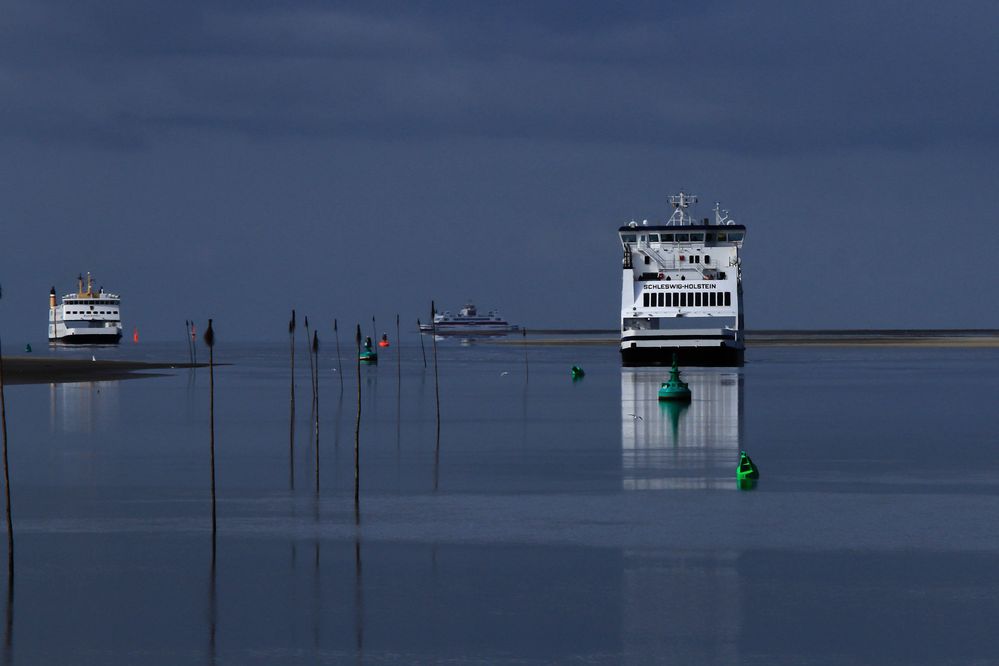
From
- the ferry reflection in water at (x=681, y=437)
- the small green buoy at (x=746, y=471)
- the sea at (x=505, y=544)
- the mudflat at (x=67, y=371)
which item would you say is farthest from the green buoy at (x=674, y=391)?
the mudflat at (x=67, y=371)

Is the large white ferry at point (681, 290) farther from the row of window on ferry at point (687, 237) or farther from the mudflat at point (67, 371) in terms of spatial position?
the mudflat at point (67, 371)

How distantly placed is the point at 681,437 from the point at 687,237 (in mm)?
58686

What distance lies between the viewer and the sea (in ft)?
59.0

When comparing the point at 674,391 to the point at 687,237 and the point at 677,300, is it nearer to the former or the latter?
the point at 677,300

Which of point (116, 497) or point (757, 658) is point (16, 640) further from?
point (116, 497)

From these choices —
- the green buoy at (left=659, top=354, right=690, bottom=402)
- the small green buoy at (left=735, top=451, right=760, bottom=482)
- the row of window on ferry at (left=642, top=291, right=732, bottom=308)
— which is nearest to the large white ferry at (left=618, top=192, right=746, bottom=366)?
the row of window on ferry at (left=642, top=291, right=732, bottom=308)

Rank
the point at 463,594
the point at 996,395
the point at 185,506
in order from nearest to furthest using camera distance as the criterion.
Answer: the point at 463,594 < the point at 185,506 < the point at 996,395

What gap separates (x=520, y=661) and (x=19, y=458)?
2760cm

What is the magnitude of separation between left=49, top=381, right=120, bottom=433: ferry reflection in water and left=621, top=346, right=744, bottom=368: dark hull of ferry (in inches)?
1387

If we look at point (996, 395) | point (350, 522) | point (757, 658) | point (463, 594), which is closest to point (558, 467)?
point (350, 522)

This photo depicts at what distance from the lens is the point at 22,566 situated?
2266 centimetres

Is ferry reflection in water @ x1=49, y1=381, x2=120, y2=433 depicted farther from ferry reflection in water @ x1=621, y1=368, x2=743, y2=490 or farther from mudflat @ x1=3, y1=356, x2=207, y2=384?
ferry reflection in water @ x1=621, y1=368, x2=743, y2=490

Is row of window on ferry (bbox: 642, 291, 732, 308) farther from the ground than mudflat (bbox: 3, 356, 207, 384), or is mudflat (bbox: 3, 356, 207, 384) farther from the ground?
row of window on ferry (bbox: 642, 291, 732, 308)

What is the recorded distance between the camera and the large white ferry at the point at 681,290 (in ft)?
321
